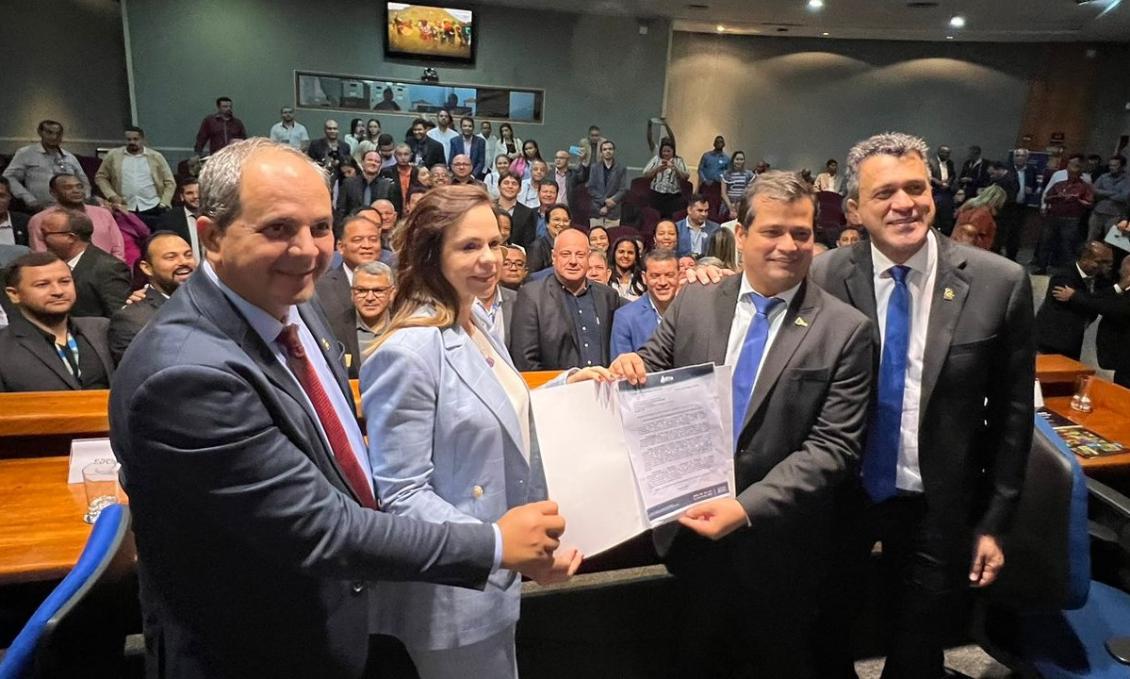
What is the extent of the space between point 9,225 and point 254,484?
643 cm

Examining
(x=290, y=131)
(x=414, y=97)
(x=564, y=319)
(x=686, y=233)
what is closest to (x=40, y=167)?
(x=290, y=131)

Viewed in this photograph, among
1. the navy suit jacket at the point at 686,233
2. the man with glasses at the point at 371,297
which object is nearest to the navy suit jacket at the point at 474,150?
the navy suit jacket at the point at 686,233

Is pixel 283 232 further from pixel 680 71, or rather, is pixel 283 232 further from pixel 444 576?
pixel 680 71

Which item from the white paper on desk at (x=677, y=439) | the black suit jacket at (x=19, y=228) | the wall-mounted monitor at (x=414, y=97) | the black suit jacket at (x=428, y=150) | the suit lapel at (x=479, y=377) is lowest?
the black suit jacket at (x=19, y=228)

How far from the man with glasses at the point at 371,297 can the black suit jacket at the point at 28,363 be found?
1236mm

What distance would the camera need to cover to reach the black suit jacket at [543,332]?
145 inches

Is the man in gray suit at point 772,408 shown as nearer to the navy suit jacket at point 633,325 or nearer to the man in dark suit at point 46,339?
the navy suit jacket at point 633,325

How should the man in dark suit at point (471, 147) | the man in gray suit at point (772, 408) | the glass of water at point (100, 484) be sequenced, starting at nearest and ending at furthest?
the man in gray suit at point (772, 408) → the glass of water at point (100, 484) → the man in dark suit at point (471, 147)

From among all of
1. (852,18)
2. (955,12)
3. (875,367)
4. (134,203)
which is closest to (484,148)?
(134,203)

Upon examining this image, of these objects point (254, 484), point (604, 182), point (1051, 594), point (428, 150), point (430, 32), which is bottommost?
point (1051, 594)

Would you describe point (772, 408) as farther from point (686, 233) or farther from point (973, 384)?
point (686, 233)

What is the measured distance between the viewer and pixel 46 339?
10.1 ft

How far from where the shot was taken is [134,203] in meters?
8.65

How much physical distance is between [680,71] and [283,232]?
1357cm
